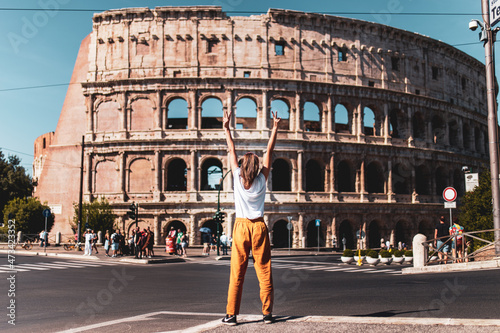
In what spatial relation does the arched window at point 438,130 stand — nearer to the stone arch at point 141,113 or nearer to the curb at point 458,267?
the stone arch at point 141,113

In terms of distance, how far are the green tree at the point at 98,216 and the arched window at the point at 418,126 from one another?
28157 mm

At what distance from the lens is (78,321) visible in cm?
667

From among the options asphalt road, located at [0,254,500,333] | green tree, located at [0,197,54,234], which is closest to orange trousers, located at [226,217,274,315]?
asphalt road, located at [0,254,500,333]

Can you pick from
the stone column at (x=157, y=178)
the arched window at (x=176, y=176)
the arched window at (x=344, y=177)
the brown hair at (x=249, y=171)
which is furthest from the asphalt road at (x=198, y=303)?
the arched window at (x=344, y=177)

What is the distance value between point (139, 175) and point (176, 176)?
3.05m

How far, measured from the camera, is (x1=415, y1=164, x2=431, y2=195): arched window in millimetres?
42844

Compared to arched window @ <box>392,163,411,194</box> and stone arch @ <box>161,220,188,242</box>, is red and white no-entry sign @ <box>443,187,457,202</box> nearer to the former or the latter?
stone arch @ <box>161,220,188,242</box>

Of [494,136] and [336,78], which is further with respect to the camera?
[336,78]

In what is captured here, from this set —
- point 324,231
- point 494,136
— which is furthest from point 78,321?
point 324,231

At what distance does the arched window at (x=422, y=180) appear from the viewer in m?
42.8

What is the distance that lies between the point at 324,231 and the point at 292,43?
1547cm

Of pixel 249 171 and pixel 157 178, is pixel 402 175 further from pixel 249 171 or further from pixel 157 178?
pixel 249 171

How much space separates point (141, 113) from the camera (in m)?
38.5

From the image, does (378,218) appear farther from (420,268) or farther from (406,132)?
(420,268)
